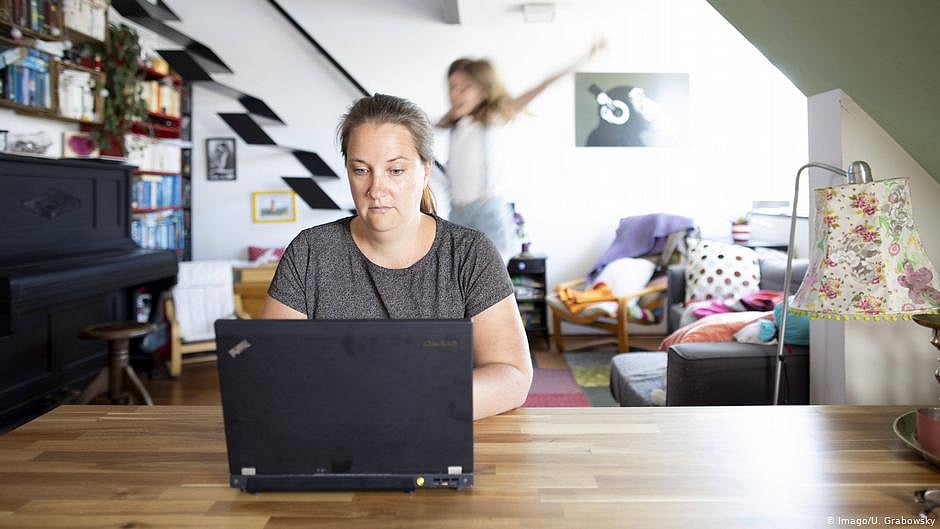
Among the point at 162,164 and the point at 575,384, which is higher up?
the point at 162,164

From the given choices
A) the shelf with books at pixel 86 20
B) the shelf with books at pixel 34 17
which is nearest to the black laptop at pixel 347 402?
the shelf with books at pixel 34 17

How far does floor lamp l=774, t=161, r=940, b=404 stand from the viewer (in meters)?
1.80

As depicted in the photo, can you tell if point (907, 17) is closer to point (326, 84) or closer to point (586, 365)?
point (586, 365)

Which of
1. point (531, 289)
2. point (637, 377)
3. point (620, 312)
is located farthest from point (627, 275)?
point (637, 377)

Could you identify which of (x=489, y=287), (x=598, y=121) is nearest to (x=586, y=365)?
(x=598, y=121)

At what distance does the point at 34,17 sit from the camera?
402 centimetres

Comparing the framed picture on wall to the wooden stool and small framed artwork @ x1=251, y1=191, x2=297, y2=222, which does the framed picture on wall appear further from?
the wooden stool

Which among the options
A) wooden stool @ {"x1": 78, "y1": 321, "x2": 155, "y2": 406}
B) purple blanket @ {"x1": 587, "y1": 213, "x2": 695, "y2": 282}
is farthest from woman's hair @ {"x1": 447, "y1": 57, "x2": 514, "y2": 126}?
purple blanket @ {"x1": 587, "y1": 213, "x2": 695, "y2": 282}

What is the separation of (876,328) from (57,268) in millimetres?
3409

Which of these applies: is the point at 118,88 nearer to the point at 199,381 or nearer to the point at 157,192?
the point at 157,192

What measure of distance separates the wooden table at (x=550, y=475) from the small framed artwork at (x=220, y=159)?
5214mm

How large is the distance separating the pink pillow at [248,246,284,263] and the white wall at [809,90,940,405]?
4.49 meters

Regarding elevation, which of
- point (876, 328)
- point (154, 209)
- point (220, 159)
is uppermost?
point (220, 159)

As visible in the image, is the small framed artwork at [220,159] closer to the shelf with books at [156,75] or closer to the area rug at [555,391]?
the shelf with books at [156,75]
